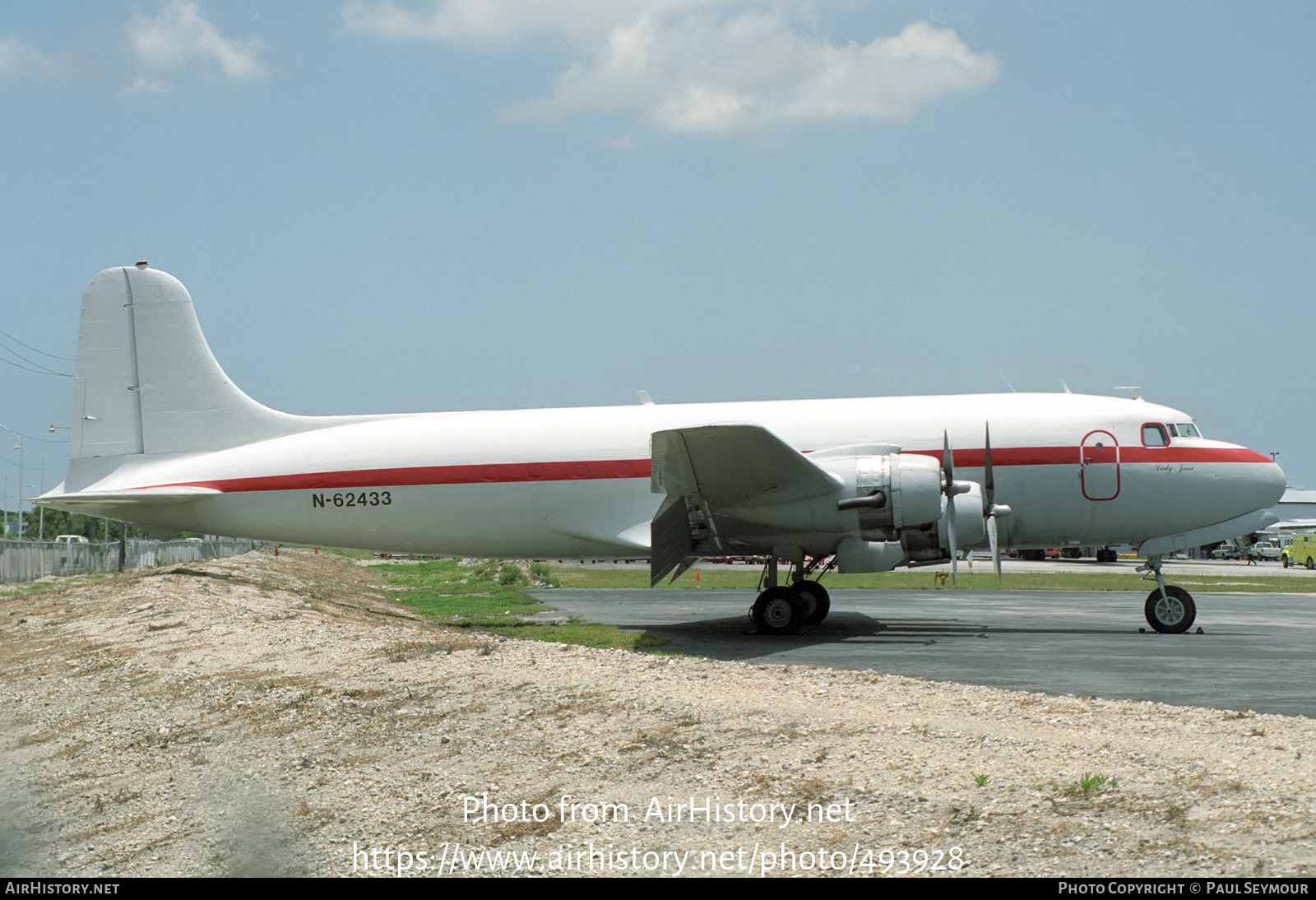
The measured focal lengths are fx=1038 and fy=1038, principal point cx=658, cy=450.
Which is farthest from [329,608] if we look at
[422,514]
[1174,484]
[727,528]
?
[1174,484]

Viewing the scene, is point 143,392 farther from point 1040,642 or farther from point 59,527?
point 59,527

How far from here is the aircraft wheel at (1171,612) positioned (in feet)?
58.9

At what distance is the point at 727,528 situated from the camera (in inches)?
692

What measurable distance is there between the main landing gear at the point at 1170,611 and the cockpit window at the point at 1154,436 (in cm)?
230

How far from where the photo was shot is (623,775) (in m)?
7.72

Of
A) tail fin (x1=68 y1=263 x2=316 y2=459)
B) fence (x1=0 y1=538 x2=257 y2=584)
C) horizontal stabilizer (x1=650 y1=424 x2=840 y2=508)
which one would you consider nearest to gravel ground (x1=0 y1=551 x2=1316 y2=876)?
horizontal stabilizer (x1=650 y1=424 x2=840 y2=508)

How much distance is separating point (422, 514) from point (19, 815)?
11201mm

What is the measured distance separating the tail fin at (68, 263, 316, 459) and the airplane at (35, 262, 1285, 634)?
1.85 feet

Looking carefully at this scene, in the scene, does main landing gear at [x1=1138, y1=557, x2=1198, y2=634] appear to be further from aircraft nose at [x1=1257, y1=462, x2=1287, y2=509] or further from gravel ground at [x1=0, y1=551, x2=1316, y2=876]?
gravel ground at [x1=0, y1=551, x2=1316, y2=876]

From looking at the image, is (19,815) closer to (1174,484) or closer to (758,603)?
(758,603)

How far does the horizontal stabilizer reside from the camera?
15.5 meters

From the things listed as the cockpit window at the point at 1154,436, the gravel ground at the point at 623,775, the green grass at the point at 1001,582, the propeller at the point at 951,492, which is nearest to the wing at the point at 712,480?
the propeller at the point at 951,492
